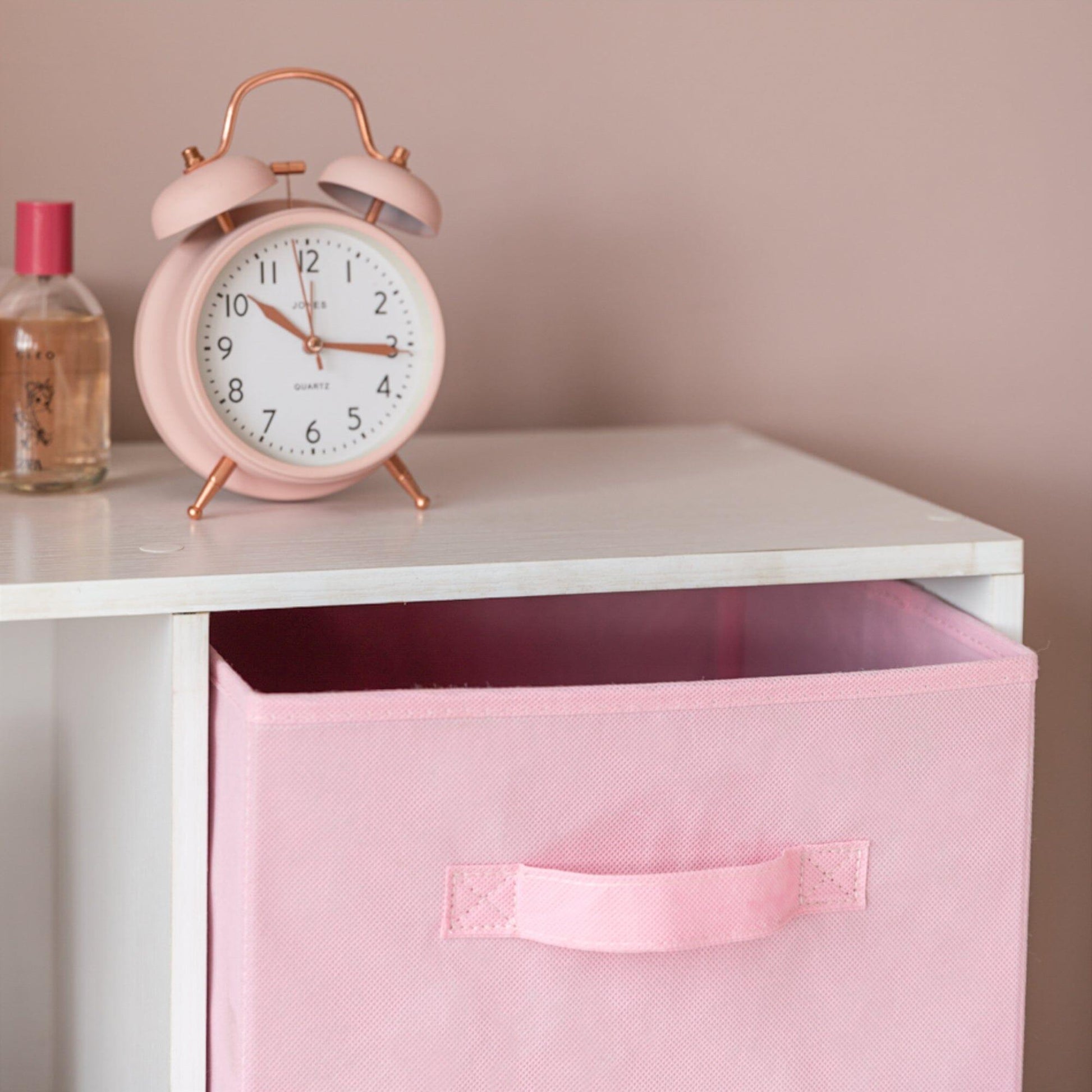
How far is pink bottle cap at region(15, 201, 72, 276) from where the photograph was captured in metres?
0.91

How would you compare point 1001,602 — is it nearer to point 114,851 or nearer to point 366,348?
point 366,348

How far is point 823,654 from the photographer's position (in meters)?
1.02

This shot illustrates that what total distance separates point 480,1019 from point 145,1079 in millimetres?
219

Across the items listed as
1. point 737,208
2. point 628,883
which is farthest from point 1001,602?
point 737,208

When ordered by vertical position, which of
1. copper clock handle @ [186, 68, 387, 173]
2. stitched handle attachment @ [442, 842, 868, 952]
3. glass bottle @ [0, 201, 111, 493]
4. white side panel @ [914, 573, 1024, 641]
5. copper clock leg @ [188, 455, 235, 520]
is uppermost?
copper clock handle @ [186, 68, 387, 173]

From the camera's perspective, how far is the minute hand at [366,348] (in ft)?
2.85

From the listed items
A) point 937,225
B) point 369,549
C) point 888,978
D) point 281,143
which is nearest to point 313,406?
point 369,549

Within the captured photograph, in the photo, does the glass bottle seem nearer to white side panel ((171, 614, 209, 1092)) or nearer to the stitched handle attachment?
white side panel ((171, 614, 209, 1092))

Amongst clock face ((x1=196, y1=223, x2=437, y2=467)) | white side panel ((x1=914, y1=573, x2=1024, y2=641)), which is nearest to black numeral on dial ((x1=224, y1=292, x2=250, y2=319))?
clock face ((x1=196, y1=223, x2=437, y2=467))

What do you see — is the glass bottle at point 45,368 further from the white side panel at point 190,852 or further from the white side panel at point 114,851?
the white side panel at point 190,852

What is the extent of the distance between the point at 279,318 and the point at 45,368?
18cm

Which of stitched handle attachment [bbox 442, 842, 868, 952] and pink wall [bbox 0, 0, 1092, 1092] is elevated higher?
pink wall [bbox 0, 0, 1092, 1092]

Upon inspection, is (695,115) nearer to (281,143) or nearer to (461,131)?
(461,131)

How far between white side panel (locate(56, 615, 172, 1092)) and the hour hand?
0.19 meters
